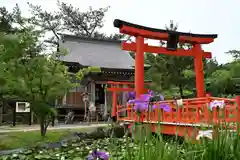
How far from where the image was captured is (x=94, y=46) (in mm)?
18906

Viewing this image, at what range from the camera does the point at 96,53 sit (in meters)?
17.7

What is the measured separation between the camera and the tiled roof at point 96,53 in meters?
15.6

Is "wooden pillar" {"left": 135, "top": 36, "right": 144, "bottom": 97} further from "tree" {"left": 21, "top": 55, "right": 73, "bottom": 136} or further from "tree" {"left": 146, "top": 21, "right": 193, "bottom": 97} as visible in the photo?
"tree" {"left": 146, "top": 21, "right": 193, "bottom": 97}

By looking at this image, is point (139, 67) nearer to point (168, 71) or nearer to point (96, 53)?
point (168, 71)

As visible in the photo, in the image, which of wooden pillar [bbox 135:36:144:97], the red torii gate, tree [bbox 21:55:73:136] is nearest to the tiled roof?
the red torii gate

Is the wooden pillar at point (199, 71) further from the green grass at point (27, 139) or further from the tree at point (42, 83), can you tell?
the green grass at point (27, 139)

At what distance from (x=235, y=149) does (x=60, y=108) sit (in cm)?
1289

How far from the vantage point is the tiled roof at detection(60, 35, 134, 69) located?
1558 cm

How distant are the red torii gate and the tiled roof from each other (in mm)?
5661

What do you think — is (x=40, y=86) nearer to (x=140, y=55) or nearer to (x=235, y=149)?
(x=140, y=55)

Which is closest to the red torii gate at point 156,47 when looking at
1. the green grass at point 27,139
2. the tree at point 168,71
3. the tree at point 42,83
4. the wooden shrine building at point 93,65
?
the tree at point 168,71

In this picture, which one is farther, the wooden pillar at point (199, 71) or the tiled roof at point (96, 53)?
the tiled roof at point (96, 53)

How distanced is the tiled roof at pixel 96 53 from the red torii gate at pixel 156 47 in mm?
5661

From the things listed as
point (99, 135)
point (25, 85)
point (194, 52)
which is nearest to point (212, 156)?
point (25, 85)
